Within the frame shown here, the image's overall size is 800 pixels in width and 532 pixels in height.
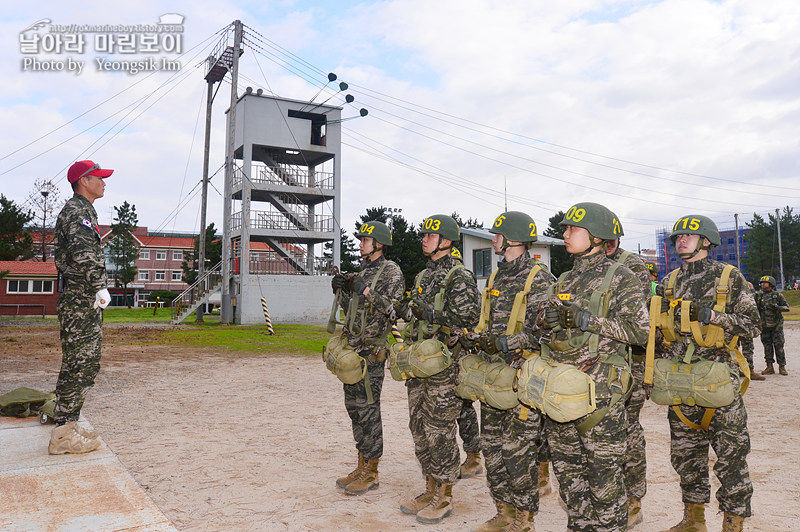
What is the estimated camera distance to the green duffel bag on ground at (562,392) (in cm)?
333

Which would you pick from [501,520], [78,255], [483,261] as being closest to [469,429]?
[501,520]

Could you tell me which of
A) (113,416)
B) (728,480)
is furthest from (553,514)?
(113,416)

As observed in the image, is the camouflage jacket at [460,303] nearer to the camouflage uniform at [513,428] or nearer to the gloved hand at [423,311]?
the gloved hand at [423,311]

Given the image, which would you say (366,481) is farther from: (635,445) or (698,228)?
(698,228)

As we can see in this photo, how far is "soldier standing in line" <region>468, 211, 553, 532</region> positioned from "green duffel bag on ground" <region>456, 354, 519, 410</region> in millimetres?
120

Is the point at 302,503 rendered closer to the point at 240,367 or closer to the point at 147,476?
the point at 147,476

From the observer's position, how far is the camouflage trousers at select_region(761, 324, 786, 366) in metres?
12.2

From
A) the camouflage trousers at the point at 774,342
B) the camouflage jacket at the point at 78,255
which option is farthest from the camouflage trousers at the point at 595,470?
the camouflage trousers at the point at 774,342

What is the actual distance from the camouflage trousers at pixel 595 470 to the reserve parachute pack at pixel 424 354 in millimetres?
1189

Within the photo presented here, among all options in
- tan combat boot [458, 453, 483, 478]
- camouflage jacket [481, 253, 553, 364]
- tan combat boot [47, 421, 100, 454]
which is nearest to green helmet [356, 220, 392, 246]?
camouflage jacket [481, 253, 553, 364]

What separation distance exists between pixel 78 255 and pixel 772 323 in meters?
13.8

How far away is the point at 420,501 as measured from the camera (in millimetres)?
4629

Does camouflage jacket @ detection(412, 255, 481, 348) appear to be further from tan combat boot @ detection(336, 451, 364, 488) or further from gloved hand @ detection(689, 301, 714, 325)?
gloved hand @ detection(689, 301, 714, 325)

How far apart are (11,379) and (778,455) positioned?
42.5ft
